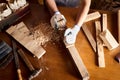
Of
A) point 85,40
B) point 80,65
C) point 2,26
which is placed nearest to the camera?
point 80,65

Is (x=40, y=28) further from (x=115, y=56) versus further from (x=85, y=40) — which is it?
(x=115, y=56)

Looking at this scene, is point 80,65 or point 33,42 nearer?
point 80,65

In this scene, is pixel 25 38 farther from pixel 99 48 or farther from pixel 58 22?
pixel 99 48

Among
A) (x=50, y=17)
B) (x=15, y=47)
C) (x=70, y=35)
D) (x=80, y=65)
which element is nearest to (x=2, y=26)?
(x=15, y=47)

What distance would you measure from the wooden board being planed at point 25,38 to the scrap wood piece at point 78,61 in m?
0.14

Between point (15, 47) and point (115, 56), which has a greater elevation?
point (15, 47)

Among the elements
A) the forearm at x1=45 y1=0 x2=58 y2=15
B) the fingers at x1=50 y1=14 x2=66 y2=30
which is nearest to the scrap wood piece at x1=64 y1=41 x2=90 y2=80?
the fingers at x1=50 y1=14 x2=66 y2=30

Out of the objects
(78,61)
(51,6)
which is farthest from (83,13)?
(78,61)

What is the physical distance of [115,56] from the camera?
1119 mm

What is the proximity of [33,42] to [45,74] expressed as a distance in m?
0.21

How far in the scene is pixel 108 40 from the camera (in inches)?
46.1

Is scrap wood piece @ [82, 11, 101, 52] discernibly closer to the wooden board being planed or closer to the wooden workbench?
the wooden workbench

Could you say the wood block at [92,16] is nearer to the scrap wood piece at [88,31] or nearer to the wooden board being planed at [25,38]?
the scrap wood piece at [88,31]

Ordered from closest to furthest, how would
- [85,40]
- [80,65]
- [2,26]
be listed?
[80,65] → [85,40] → [2,26]
